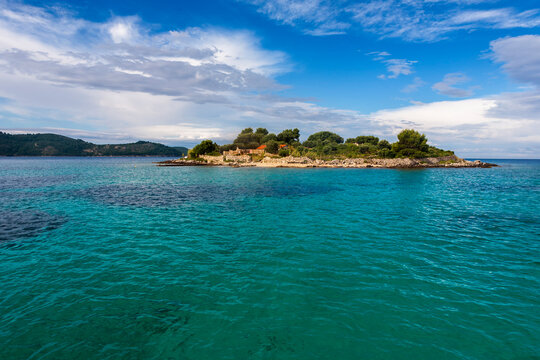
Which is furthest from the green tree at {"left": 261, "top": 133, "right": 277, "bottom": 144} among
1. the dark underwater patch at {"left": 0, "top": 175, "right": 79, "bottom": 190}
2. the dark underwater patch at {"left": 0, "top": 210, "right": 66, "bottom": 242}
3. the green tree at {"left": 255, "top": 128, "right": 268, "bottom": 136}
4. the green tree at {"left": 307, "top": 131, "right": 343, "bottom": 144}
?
the dark underwater patch at {"left": 0, "top": 210, "right": 66, "bottom": 242}

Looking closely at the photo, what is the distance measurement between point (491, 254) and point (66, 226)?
3352 cm

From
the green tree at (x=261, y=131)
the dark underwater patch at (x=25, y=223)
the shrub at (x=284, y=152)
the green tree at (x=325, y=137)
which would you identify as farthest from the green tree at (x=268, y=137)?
the dark underwater patch at (x=25, y=223)

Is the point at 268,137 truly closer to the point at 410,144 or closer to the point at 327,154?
the point at 327,154

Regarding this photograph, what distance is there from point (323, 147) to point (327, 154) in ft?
29.1

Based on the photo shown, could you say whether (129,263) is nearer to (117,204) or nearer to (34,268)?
(34,268)

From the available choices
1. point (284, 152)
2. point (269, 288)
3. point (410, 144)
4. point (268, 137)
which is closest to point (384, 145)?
point (410, 144)

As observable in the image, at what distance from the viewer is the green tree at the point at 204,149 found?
152500 millimetres

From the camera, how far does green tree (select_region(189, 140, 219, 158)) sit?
6004 inches

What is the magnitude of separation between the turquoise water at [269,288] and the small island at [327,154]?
97.4 meters

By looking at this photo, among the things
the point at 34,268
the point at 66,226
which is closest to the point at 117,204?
the point at 66,226

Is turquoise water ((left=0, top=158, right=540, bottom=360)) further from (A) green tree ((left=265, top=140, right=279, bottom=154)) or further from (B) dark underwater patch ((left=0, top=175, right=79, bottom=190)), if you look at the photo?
(A) green tree ((left=265, top=140, right=279, bottom=154))

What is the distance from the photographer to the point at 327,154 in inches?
5463

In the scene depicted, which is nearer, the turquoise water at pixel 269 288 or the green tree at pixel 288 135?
the turquoise water at pixel 269 288

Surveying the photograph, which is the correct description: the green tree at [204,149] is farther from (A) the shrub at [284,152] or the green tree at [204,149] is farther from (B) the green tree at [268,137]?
(A) the shrub at [284,152]
